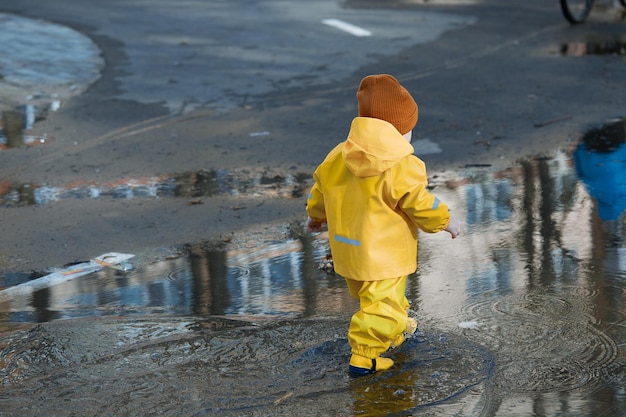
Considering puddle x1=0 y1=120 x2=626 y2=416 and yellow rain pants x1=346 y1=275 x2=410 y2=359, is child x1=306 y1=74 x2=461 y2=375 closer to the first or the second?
yellow rain pants x1=346 y1=275 x2=410 y2=359

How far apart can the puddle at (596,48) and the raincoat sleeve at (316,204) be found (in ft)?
27.5

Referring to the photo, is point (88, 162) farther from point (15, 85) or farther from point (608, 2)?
point (608, 2)

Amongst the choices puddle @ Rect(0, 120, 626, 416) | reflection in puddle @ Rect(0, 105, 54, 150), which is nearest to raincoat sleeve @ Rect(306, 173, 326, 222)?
puddle @ Rect(0, 120, 626, 416)

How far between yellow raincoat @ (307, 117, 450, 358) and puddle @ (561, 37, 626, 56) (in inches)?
336

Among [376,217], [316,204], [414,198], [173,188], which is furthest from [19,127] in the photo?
[414,198]

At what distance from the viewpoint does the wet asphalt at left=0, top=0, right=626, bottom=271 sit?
709 centimetres

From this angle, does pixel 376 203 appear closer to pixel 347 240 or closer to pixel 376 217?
pixel 376 217

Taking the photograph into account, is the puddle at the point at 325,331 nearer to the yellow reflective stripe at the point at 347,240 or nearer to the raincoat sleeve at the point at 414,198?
the yellow reflective stripe at the point at 347,240

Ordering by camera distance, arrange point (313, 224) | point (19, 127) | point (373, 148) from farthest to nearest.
Result: point (19, 127) < point (313, 224) < point (373, 148)

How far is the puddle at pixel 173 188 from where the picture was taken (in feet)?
24.4

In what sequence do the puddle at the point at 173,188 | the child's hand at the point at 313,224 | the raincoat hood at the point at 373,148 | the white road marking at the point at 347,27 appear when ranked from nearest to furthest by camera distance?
the raincoat hood at the point at 373,148 → the child's hand at the point at 313,224 → the puddle at the point at 173,188 → the white road marking at the point at 347,27

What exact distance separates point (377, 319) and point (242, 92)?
6807mm

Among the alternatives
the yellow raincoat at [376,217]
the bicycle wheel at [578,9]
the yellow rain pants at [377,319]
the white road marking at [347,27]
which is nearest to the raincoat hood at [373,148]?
the yellow raincoat at [376,217]

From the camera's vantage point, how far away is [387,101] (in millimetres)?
4266
